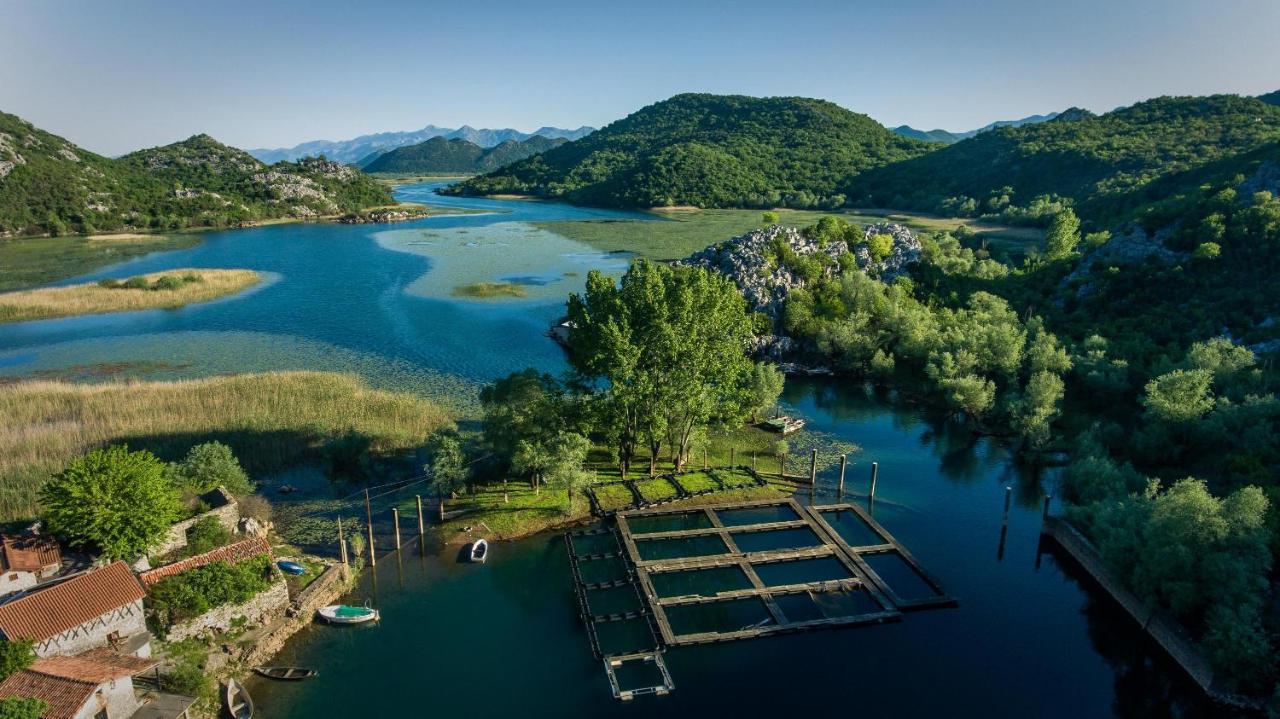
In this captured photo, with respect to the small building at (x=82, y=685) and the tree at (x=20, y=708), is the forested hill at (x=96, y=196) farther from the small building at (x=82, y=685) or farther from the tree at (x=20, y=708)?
the tree at (x=20, y=708)

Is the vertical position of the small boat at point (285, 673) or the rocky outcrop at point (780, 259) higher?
the rocky outcrop at point (780, 259)

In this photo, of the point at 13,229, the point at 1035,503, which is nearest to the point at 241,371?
the point at 1035,503

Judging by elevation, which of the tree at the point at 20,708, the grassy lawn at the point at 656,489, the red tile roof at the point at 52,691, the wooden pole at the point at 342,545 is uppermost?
the tree at the point at 20,708

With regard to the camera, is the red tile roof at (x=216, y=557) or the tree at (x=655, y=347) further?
the tree at (x=655, y=347)

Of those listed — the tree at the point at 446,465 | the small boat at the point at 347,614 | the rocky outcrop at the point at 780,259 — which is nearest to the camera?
the small boat at the point at 347,614

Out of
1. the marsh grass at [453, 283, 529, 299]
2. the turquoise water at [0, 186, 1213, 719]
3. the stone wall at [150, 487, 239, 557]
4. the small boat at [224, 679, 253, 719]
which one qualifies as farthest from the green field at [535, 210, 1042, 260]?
the small boat at [224, 679, 253, 719]

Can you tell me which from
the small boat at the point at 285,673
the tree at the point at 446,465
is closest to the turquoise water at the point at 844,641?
the small boat at the point at 285,673

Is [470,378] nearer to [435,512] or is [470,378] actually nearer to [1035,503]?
[435,512]
